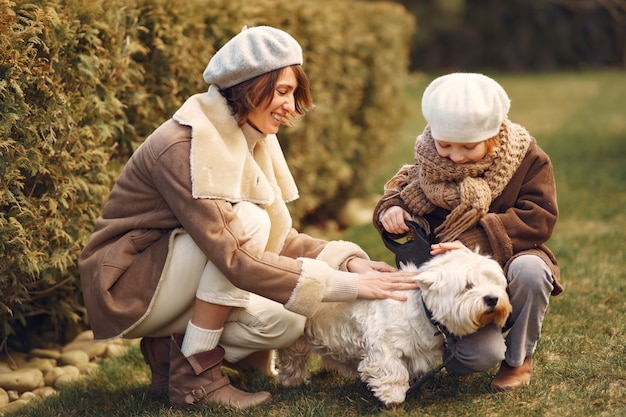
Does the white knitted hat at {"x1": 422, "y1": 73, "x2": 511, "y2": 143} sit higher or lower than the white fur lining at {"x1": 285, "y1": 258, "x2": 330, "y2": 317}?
higher

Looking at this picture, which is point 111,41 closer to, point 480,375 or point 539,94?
point 480,375

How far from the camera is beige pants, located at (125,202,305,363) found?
3412 millimetres

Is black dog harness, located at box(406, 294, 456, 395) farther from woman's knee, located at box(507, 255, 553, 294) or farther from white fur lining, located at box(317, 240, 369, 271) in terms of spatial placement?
white fur lining, located at box(317, 240, 369, 271)

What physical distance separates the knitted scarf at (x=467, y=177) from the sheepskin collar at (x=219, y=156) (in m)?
0.73

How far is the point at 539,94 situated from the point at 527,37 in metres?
7.36

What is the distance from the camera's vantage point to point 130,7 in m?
4.45

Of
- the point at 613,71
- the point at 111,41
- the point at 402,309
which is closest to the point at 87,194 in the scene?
the point at 111,41

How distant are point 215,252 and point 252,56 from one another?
824mm

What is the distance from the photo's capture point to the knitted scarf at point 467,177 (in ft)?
10.7

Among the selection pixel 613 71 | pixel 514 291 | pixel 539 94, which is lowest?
pixel 613 71

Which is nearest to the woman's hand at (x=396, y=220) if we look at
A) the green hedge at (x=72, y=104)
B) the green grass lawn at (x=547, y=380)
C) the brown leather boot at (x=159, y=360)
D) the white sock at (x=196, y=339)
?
the green grass lawn at (x=547, y=380)

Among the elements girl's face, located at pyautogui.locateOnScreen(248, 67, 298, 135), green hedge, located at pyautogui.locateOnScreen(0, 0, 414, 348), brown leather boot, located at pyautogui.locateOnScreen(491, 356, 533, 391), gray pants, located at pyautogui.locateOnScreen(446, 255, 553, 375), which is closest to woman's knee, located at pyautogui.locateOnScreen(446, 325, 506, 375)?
gray pants, located at pyautogui.locateOnScreen(446, 255, 553, 375)

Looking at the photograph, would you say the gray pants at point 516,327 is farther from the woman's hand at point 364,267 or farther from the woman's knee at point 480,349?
the woman's hand at point 364,267

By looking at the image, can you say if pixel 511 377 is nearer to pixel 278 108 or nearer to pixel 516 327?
pixel 516 327
